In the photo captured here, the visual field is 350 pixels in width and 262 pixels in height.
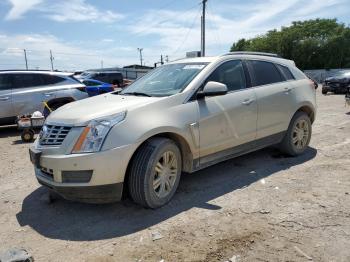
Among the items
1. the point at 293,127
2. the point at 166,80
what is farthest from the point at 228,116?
the point at 293,127

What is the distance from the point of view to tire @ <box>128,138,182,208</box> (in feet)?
12.6

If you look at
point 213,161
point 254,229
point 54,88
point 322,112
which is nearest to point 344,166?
point 213,161

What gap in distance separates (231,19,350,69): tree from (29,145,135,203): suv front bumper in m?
58.5

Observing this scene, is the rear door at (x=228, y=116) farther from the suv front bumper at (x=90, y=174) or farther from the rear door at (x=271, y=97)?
the suv front bumper at (x=90, y=174)

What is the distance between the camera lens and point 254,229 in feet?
11.7

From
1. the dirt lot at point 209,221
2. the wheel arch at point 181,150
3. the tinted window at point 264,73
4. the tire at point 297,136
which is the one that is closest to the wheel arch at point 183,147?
the wheel arch at point 181,150

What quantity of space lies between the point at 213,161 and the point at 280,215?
1.20m

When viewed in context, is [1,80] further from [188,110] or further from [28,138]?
A: [188,110]

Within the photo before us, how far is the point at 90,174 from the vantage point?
12.0ft

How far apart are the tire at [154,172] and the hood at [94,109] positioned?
49 centimetres

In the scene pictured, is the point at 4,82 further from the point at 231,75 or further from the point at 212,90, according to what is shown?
the point at 212,90

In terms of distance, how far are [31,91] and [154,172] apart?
6.87 m

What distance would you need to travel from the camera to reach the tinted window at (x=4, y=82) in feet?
30.6

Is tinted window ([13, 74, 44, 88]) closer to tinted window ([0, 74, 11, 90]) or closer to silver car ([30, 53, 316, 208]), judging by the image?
tinted window ([0, 74, 11, 90])
